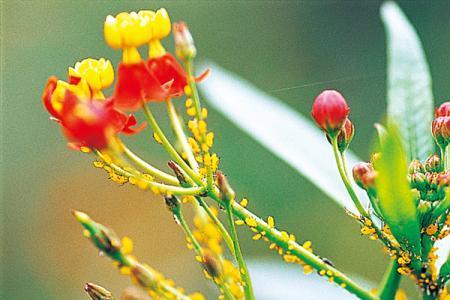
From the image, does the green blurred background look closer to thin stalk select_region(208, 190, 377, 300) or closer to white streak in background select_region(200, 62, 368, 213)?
white streak in background select_region(200, 62, 368, 213)

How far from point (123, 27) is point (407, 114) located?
0.79 metres

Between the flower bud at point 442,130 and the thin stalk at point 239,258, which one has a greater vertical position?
the flower bud at point 442,130

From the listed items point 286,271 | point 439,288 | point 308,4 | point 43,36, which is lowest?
point 439,288

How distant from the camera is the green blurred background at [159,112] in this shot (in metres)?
4.22

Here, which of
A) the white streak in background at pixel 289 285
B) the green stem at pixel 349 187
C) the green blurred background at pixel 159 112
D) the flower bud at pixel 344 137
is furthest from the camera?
the green blurred background at pixel 159 112

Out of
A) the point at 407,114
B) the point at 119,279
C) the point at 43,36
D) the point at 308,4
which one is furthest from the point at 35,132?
the point at 407,114

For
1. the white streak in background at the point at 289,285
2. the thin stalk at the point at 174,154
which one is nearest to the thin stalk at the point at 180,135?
the thin stalk at the point at 174,154

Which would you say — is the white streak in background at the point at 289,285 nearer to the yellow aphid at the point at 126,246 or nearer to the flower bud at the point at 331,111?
the flower bud at the point at 331,111

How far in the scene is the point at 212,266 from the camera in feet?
4.22

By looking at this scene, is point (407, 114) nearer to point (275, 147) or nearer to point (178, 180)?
point (275, 147)

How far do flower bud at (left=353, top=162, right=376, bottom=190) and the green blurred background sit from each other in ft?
8.61

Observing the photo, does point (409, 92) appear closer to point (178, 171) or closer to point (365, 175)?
point (365, 175)

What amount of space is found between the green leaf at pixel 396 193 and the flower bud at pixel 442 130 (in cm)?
18

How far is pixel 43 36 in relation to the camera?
4.81 m
